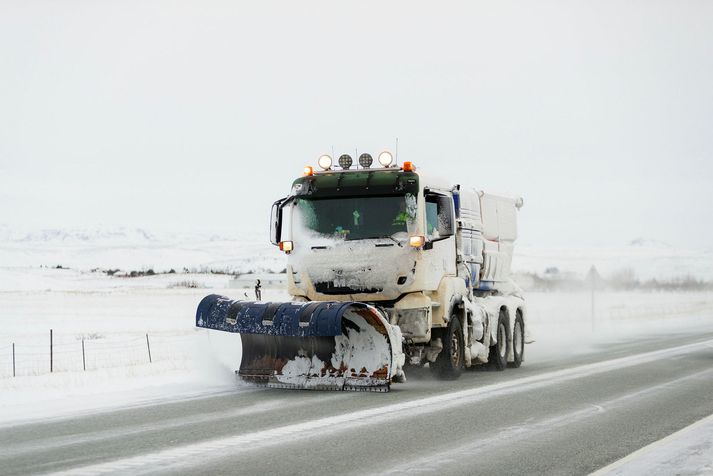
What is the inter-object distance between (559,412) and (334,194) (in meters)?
5.43

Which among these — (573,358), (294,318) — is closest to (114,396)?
(294,318)

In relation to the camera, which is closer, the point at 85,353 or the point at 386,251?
the point at 386,251

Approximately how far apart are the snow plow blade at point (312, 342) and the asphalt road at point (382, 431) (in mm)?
445

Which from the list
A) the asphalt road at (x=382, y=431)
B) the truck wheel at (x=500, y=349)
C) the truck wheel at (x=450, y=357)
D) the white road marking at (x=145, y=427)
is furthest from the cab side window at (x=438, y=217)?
the truck wheel at (x=500, y=349)

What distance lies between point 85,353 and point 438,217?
1501 cm

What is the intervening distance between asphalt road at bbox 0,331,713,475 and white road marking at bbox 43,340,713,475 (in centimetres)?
2

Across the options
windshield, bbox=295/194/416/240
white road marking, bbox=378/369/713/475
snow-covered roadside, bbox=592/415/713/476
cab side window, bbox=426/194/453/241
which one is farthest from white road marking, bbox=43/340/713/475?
snow-covered roadside, bbox=592/415/713/476

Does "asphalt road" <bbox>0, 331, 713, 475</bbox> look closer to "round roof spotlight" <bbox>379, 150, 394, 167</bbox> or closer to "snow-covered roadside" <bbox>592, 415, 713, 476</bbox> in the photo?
"snow-covered roadside" <bbox>592, 415, 713, 476</bbox>

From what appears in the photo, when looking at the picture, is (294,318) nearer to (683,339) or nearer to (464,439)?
(464,439)

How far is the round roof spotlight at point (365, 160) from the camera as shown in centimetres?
1684

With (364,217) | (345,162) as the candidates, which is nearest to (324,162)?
(345,162)

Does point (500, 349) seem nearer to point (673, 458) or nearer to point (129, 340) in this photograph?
point (673, 458)

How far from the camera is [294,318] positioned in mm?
14984

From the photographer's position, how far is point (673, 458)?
9195 mm
